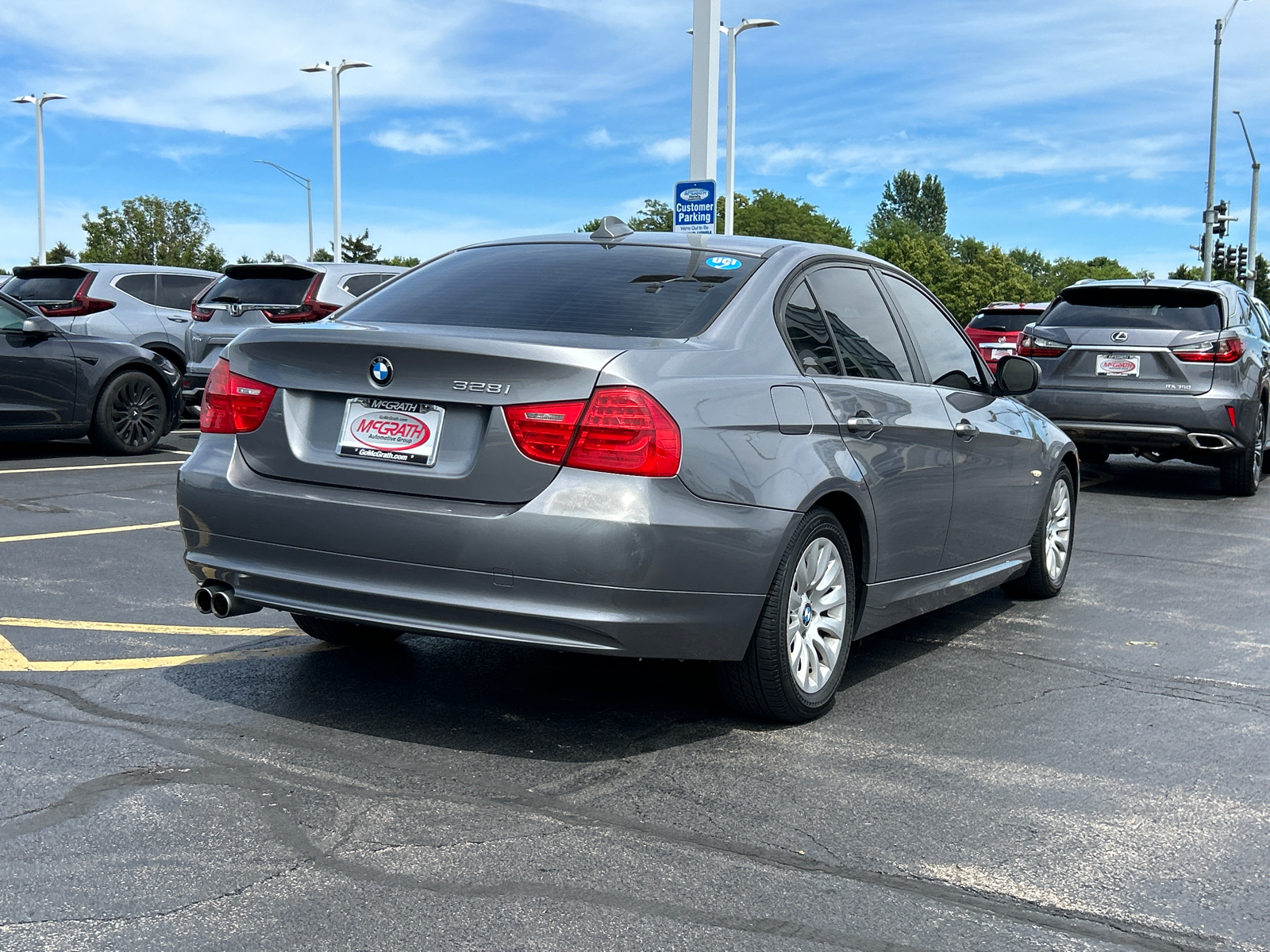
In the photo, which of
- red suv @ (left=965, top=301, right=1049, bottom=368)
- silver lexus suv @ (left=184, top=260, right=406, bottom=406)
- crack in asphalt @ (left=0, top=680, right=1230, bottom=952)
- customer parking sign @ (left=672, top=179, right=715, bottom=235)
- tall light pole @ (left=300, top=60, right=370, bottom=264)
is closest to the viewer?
crack in asphalt @ (left=0, top=680, right=1230, bottom=952)

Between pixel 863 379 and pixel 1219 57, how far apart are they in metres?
40.7

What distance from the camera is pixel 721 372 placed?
4.23 metres

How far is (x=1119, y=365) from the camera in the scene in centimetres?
1144

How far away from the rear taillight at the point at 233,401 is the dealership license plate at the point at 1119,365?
8.60 metres

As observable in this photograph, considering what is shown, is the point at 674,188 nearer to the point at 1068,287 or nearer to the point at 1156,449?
the point at 1068,287

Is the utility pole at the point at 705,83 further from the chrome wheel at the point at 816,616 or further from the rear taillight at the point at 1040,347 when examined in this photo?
the chrome wheel at the point at 816,616

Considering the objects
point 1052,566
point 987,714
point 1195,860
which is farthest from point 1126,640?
point 1195,860

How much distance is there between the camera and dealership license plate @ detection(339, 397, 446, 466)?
4070 mm

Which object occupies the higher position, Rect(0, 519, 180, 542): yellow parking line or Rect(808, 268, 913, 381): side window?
Rect(808, 268, 913, 381): side window

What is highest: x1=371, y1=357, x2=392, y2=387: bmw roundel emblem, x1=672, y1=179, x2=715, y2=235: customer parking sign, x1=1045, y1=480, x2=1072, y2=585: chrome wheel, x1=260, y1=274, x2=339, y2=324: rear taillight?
x1=672, y1=179, x2=715, y2=235: customer parking sign

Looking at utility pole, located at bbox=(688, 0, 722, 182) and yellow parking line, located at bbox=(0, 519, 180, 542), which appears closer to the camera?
yellow parking line, located at bbox=(0, 519, 180, 542)

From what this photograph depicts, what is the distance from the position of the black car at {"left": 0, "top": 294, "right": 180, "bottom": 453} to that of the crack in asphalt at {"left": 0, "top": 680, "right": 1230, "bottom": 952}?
27.3ft

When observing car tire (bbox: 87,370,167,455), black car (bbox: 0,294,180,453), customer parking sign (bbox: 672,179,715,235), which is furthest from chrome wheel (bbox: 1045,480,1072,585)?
customer parking sign (bbox: 672,179,715,235)

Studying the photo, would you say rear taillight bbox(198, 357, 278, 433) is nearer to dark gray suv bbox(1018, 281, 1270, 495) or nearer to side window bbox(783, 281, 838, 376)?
side window bbox(783, 281, 838, 376)
